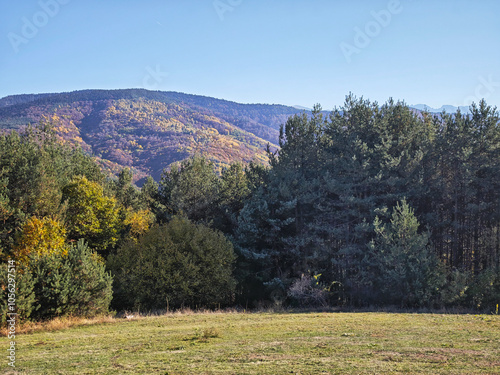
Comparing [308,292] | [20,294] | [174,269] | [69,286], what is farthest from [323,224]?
[20,294]

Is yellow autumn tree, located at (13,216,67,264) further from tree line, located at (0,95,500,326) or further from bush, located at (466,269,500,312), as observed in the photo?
bush, located at (466,269,500,312)

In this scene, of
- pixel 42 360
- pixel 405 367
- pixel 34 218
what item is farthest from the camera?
pixel 34 218

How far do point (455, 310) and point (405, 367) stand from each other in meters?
23.1

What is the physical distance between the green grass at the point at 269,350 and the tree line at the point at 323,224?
13.8 m

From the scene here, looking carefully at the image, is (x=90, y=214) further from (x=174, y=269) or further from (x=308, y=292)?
(x=308, y=292)

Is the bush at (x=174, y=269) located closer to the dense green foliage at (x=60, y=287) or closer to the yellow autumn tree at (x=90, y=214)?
the yellow autumn tree at (x=90, y=214)

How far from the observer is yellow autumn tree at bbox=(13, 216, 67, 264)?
27.7 meters

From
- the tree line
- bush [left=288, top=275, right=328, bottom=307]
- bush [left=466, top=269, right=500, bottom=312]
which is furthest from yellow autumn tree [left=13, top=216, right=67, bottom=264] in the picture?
bush [left=466, top=269, right=500, bottom=312]

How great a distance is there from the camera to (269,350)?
11734 mm

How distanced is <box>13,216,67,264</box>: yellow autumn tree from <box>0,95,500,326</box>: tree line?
0.08 m

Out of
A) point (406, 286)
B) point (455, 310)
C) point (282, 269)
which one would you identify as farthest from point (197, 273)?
point (455, 310)

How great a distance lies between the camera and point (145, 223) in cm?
3984

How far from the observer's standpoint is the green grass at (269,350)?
9516mm

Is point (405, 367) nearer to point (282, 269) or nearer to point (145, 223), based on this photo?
point (282, 269)
